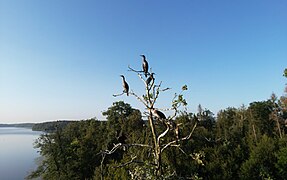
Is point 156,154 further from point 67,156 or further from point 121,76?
point 67,156

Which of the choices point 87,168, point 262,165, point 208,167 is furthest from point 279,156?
point 87,168

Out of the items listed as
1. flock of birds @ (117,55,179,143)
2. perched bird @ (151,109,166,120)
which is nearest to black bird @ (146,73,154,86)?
flock of birds @ (117,55,179,143)

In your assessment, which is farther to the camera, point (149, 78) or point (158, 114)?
point (149, 78)

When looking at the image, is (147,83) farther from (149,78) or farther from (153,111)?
(153,111)

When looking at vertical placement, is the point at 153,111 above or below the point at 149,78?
below

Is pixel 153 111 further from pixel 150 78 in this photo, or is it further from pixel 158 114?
pixel 150 78

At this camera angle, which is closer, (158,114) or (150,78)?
(158,114)

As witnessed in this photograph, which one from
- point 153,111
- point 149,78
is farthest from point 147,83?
point 153,111

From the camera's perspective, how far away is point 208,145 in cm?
1947

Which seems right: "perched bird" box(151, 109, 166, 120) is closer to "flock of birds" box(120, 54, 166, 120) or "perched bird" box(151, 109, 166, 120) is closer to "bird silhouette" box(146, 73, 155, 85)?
"flock of birds" box(120, 54, 166, 120)

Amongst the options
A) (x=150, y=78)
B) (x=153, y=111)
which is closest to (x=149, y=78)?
(x=150, y=78)

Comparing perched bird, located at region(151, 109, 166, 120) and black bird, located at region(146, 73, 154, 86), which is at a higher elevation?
black bird, located at region(146, 73, 154, 86)

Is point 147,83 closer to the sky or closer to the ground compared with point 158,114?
closer to the sky

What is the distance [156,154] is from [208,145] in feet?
→ 61.2
